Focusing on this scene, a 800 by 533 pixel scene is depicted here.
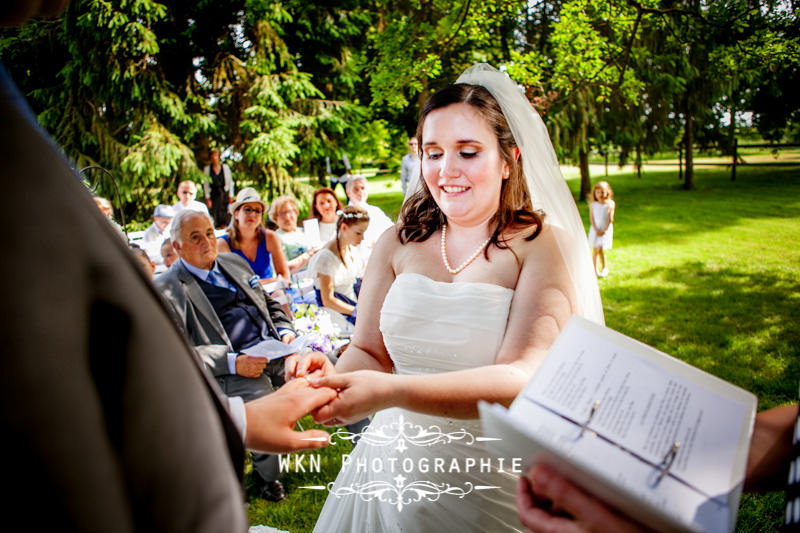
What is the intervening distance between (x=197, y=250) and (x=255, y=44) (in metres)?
10.8

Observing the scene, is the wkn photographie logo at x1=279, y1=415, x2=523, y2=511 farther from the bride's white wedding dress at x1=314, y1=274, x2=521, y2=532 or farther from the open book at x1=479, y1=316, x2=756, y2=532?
the open book at x1=479, y1=316, x2=756, y2=532

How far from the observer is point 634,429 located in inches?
37.2

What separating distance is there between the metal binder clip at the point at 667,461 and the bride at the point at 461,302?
2.11ft

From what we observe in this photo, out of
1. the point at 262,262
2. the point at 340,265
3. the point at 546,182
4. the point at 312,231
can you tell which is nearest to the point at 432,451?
the point at 546,182

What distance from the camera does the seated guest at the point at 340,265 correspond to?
500 cm

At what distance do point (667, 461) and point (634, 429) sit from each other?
0.25 feet

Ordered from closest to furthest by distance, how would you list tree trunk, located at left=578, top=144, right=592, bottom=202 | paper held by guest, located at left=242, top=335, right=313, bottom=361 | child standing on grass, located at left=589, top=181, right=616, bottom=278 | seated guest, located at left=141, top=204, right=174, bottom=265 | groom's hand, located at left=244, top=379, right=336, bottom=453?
groom's hand, located at left=244, top=379, right=336, bottom=453 → paper held by guest, located at left=242, top=335, right=313, bottom=361 → seated guest, located at left=141, top=204, right=174, bottom=265 → child standing on grass, located at left=589, top=181, right=616, bottom=278 → tree trunk, located at left=578, top=144, right=592, bottom=202

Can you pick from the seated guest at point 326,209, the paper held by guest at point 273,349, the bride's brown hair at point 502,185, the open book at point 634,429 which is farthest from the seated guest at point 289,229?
the open book at point 634,429

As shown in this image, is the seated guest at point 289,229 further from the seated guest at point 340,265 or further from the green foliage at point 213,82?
the green foliage at point 213,82

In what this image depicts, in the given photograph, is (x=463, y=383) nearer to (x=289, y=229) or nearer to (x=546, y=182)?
(x=546, y=182)

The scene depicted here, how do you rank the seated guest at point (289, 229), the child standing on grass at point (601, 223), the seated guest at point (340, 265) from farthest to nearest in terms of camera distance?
the child standing on grass at point (601, 223) < the seated guest at point (289, 229) < the seated guest at point (340, 265)

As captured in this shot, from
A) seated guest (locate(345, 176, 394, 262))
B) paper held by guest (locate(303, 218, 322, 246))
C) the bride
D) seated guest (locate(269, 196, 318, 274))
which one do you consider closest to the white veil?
the bride

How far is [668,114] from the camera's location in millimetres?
17734

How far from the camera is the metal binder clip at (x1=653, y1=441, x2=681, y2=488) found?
2.90ft
